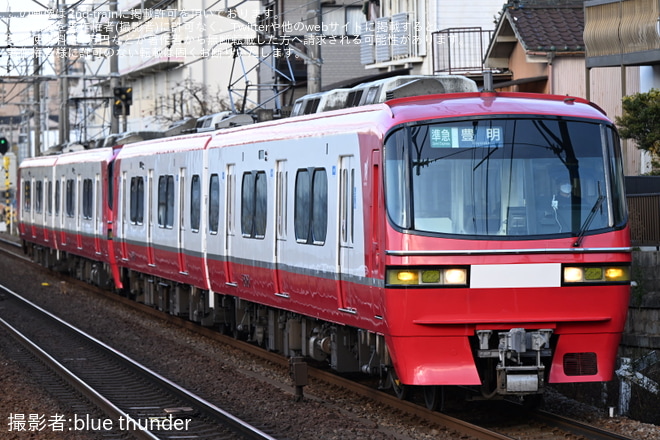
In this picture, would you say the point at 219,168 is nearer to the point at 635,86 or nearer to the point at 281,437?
the point at 281,437

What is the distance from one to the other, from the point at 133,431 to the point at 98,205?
14620 mm

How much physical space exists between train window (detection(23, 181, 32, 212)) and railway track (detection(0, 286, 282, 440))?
15.3 meters

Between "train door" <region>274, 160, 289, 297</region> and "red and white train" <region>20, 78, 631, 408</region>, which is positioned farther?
"train door" <region>274, 160, 289, 297</region>

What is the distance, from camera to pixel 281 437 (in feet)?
33.0

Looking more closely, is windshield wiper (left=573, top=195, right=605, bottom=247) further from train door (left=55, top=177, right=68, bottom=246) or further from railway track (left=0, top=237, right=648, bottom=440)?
train door (left=55, top=177, right=68, bottom=246)

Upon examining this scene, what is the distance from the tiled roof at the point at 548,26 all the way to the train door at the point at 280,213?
11.2 metres

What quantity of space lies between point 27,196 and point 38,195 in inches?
85.6

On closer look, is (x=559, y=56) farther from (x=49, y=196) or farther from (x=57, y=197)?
(x=49, y=196)

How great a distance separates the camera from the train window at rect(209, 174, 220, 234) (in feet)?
52.3

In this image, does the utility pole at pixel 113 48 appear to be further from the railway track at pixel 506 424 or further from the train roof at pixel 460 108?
the train roof at pixel 460 108

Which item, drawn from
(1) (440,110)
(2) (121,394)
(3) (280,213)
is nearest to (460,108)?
(1) (440,110)

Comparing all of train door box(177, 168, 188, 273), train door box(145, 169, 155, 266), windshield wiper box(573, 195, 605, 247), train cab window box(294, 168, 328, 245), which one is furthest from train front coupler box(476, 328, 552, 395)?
train door box(145, 169, 155, 266)

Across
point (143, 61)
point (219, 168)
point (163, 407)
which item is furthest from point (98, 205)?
point (143, 61)

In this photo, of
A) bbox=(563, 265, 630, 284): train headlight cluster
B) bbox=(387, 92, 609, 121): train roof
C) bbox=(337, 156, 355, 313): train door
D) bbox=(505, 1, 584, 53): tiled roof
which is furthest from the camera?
bbox=(505, 1, 584, 53): tiled roof
